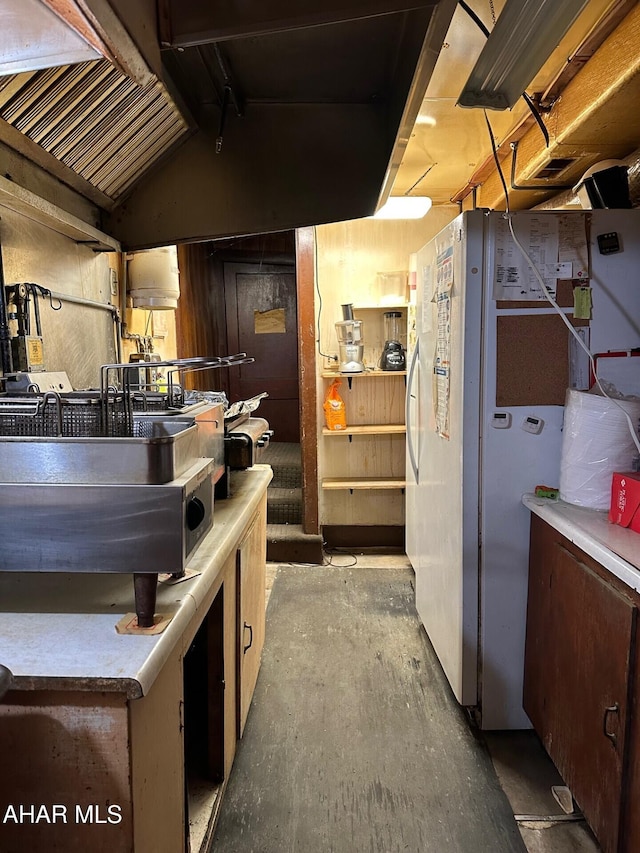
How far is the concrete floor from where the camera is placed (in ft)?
4.86

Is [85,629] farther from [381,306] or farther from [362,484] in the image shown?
[381,306]

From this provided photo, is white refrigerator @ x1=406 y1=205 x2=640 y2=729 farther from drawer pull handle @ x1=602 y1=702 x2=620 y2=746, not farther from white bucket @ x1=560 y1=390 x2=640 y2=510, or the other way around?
drawer pull handle @ x1=602 y1=702 x2=620 y2=746

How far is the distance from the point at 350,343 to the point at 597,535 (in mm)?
2323

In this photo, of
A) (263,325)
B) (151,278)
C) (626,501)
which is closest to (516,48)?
(626,501)

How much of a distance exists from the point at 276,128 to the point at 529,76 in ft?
2.77

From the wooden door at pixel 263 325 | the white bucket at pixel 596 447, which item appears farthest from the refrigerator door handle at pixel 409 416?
the wooden door at pixel 263 325

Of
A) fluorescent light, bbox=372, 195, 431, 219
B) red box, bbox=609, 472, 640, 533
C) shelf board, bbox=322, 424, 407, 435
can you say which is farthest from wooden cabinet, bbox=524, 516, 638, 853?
fluorescent light, bbox=372, 195, 431, 219

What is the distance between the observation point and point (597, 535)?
4.60 feet

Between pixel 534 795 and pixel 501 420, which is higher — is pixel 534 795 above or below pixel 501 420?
below

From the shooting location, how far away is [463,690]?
6.18ft

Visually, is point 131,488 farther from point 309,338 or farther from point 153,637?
point 309,338

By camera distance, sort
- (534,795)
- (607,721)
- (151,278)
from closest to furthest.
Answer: (607,721)
(534,795)
(151,278)

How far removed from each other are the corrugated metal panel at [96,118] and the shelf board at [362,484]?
2206 millimetres

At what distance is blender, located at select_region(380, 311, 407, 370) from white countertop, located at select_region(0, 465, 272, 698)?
97.5 inches
